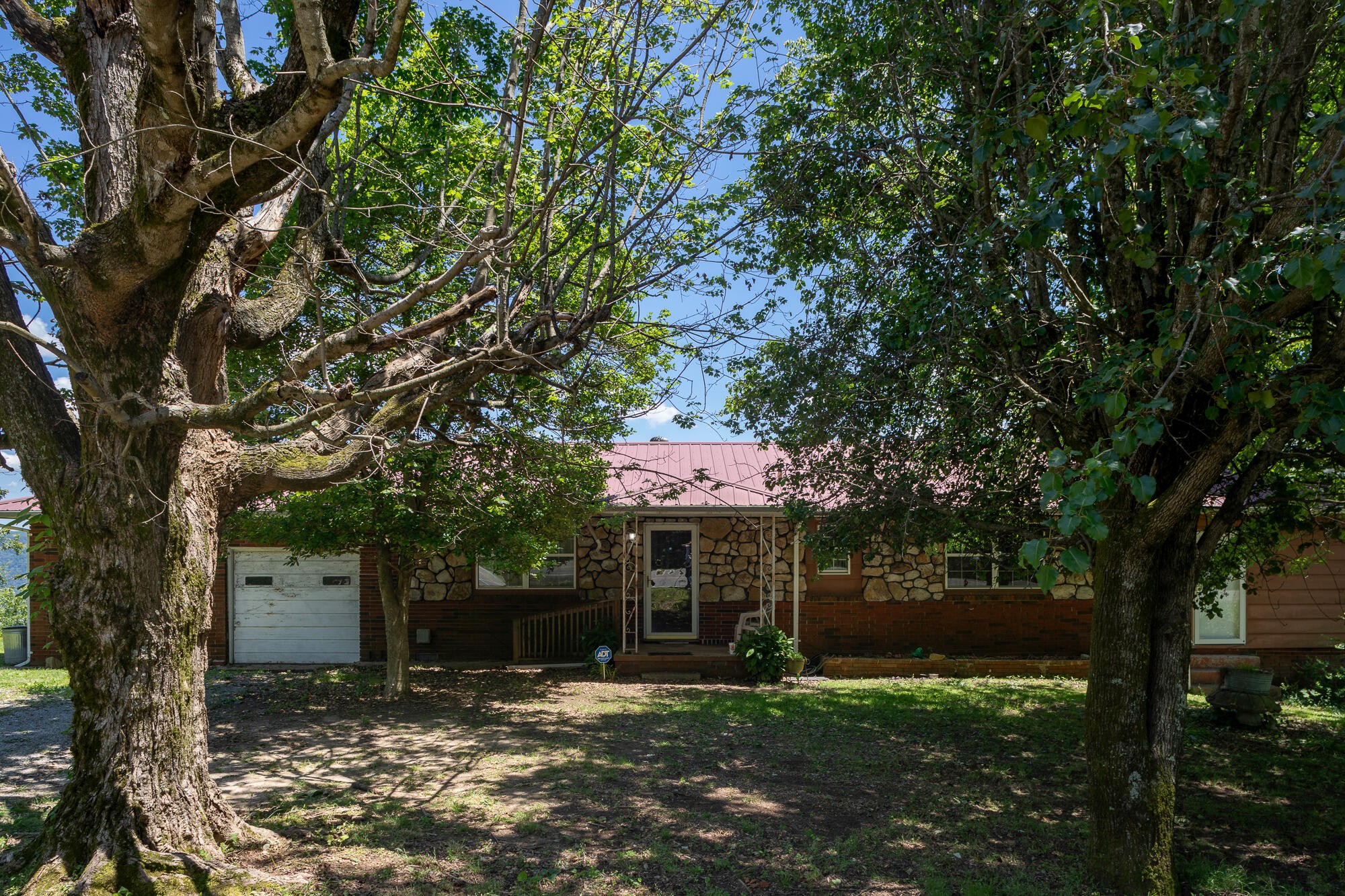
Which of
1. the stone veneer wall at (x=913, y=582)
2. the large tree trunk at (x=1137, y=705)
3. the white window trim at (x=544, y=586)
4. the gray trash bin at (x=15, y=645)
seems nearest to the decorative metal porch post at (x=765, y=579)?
the stone veneer wall at (x=913, y=582)

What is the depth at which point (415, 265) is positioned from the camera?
24.1 ft

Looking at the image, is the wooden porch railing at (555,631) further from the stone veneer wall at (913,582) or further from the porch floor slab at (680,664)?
the stone veneer wall at (913,582)

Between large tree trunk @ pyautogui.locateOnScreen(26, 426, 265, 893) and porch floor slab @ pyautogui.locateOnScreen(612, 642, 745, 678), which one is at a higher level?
large tree trunk @ pyautogui.locateOnScreen(26, 426, 265, 893)

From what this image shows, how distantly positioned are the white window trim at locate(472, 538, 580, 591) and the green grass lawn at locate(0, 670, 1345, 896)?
3.09 meters

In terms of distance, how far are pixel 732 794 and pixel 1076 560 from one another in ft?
15.9

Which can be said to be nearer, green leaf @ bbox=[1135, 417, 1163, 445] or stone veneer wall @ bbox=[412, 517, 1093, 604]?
green leaf @ bbox=[1135, 417, 1163, 445]

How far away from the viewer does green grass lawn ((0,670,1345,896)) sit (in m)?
5.34

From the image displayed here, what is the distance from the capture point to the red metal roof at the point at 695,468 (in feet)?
42.6

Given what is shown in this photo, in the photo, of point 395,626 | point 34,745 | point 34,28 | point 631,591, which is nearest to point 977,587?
point 631,591

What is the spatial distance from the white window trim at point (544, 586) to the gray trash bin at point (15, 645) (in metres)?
8.32

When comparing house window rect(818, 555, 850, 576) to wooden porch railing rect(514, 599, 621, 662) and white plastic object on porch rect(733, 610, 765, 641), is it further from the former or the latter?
wooden porch railing rect(514, 599, 621, 662)

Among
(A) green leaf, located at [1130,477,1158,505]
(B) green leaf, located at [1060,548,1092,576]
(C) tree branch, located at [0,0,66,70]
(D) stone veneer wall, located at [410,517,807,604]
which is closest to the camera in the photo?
(B) green leaf, located at [1060,548,1092,576]

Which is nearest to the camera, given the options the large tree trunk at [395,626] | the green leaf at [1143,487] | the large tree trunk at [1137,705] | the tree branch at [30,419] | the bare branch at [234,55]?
the green leaf at [1143,487]

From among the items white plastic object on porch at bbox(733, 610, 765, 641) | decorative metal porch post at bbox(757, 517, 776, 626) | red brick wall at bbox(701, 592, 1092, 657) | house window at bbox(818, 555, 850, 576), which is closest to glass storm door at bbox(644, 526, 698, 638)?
white plastic object on porch at bbox(733, 610, 765, 641)
